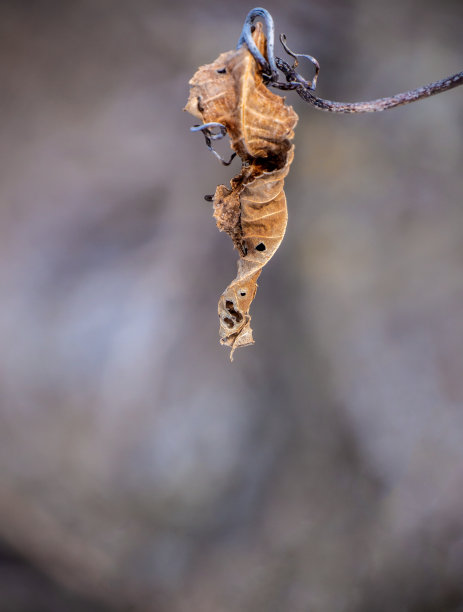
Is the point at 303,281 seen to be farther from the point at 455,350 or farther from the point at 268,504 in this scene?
the point at 268,504

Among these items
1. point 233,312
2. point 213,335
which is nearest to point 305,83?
point 233,312

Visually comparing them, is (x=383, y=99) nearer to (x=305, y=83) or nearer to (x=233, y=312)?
(x=305, y=83)

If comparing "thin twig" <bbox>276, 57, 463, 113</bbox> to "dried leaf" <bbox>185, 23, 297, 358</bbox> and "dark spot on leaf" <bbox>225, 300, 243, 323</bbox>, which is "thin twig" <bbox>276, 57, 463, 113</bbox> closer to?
"dried leaf" <bbox>185, 23, 297, 358</bbox>

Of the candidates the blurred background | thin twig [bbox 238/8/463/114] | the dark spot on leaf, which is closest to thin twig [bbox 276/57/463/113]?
thin twig [bbox 238/8/463/114]

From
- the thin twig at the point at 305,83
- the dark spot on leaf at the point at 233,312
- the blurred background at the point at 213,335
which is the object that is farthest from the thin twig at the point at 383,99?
the blurred background at the point at 213,335

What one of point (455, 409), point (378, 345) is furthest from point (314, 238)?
point (455, 409)
